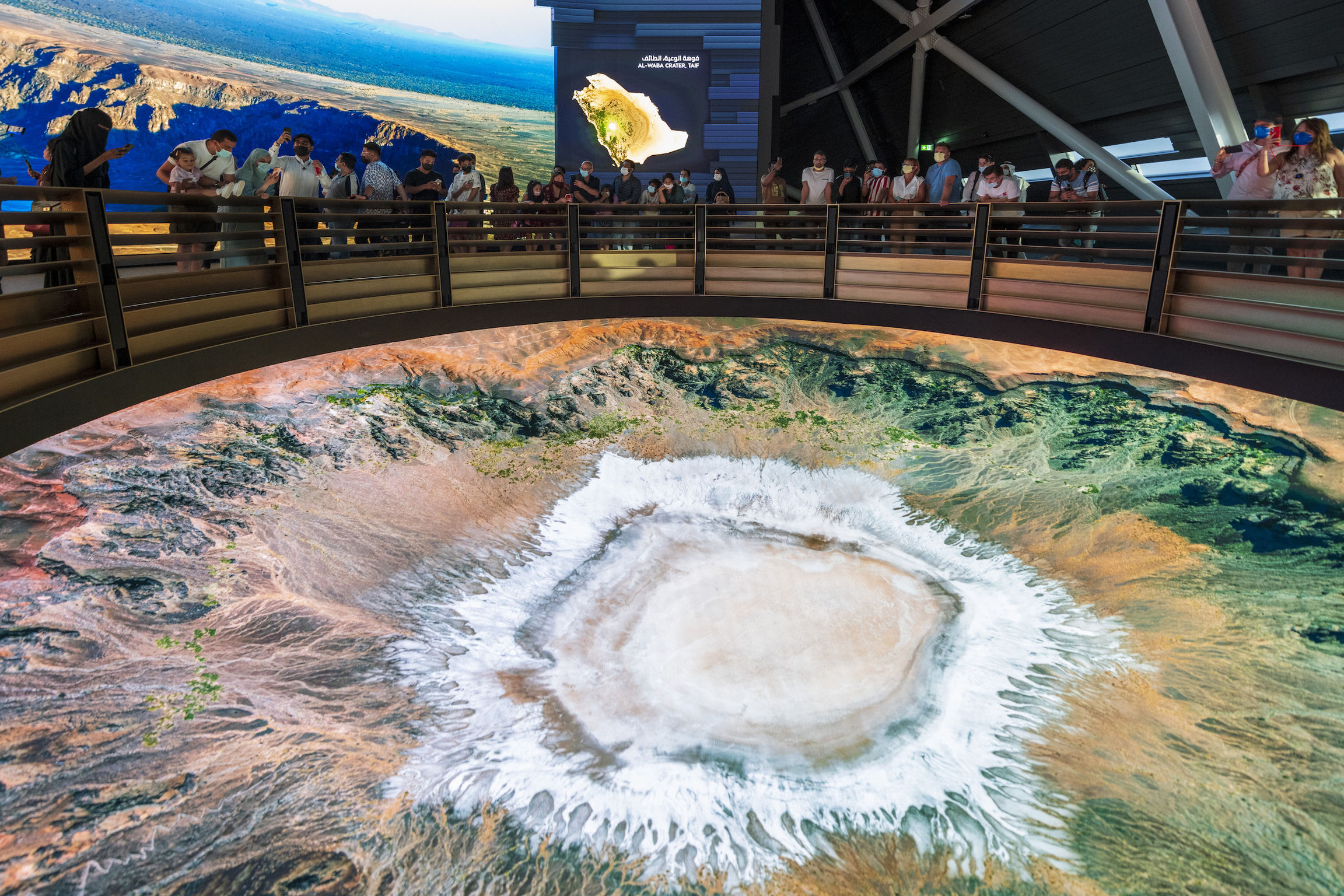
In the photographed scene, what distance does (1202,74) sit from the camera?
9.10 meters

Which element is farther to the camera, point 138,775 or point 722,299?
point 722,299

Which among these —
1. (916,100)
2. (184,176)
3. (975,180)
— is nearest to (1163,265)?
(975,180)

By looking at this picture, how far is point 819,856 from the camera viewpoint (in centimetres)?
559

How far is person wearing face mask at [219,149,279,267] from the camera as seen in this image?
6414 millimetres

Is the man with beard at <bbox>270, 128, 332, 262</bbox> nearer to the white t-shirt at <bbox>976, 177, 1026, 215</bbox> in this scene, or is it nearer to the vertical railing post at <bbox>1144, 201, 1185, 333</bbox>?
the white t-shirt at <bbox>976, 177, 1026, 215</bbox>

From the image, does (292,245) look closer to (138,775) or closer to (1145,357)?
(138,775)

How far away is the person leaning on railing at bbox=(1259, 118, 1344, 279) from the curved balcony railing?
0.16 m

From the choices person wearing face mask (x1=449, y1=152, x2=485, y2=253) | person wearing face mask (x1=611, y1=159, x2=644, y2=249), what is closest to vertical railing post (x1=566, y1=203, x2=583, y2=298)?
person wearing face mask (x1=611, y1=159, x2=644, y2=249)

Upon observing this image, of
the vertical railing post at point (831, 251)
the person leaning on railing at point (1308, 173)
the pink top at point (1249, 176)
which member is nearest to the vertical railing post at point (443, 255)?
the vertical railing post at point (831, 251)

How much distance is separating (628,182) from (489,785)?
301 inches

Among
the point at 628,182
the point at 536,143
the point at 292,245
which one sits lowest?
the point at 292,245

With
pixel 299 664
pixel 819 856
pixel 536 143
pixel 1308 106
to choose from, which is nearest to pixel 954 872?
pixel 819 856

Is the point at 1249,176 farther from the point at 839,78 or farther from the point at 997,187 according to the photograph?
the point at 839,78

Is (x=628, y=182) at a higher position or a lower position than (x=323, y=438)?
higher
